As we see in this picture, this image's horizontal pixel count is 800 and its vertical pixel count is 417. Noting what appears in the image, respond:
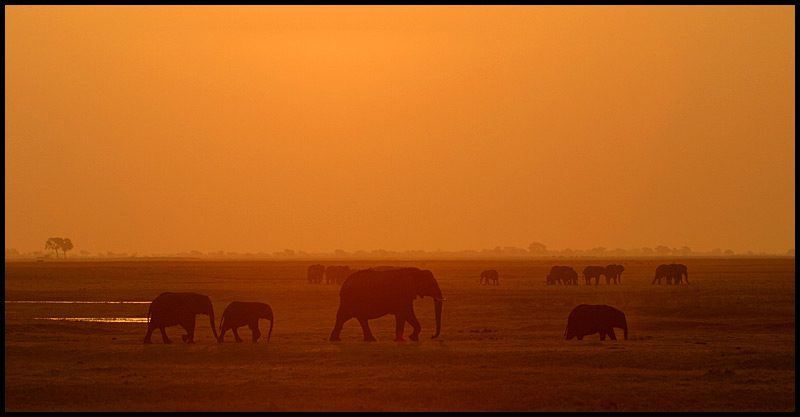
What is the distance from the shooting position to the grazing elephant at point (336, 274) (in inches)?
2630

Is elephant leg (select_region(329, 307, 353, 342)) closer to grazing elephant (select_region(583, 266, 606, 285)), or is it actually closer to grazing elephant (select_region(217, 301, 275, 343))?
grazing elephant (select_region(217, 301, 275, 343))

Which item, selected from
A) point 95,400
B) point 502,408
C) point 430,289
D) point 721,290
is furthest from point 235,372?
point 721,290

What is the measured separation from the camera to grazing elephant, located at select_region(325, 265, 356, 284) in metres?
66.8

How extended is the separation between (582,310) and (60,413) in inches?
559

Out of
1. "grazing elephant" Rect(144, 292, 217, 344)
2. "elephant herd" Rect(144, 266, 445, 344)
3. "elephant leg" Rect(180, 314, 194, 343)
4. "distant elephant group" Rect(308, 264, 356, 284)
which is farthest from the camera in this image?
"distant elephant group" Rect(308, 264, 356, 284)

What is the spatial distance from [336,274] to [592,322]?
4297 centimetres

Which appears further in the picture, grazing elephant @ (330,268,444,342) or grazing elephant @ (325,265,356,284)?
grazing elephant @ (325,265,356,284)

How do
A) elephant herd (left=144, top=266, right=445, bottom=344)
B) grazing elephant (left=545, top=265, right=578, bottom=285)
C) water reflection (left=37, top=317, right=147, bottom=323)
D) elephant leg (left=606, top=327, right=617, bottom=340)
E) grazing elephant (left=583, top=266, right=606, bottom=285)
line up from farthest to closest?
grazing elephant (left=583, top=266, right=606, bottom=285)
grazing elephant (left=545, top=265, right=578, bottom=285)
water reflection (left=37, top=317, right=147, bottom=323)
elephant leg (left=606, top=327, right=617, bottom=340)
elephant herd (left=144, top=266, right=445, bottom=344)

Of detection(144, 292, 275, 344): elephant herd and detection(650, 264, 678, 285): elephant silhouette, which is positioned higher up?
detection(144, 292, 275, 344): elephant herd

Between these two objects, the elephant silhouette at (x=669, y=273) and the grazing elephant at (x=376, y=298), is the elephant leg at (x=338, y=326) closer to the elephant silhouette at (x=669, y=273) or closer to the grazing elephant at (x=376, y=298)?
the grazing elephant at (x=376, y=298)

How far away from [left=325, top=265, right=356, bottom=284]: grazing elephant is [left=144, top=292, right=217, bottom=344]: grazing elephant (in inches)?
1607

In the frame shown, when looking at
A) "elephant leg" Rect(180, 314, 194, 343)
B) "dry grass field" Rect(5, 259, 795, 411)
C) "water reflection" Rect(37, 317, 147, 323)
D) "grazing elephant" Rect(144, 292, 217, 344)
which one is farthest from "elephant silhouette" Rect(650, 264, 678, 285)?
"elephant leg" Rect(180, 314, 194, 343)

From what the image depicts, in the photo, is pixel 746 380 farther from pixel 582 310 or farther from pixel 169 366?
pixel 169 366

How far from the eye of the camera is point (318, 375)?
19.3m
